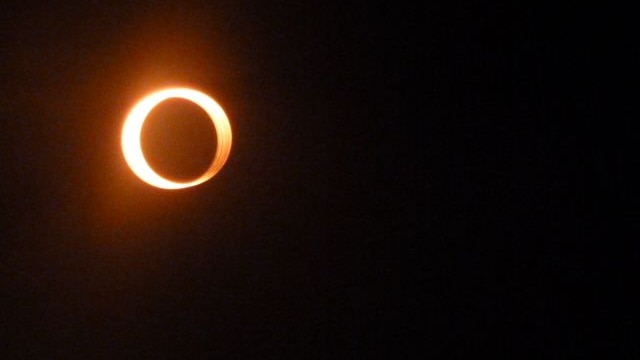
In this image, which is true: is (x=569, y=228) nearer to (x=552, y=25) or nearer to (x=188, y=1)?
(x=552, y=25)

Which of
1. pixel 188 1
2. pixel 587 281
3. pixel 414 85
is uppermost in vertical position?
pixel 188 1

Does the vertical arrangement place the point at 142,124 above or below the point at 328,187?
above

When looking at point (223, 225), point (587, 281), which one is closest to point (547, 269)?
point (587, 281)
